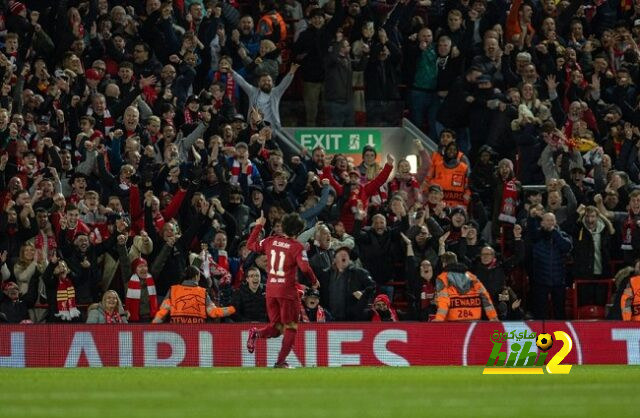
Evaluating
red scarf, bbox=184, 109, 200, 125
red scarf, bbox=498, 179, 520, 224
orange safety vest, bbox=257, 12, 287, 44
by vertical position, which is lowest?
red scarf, bbox=498, 179, 520, 224

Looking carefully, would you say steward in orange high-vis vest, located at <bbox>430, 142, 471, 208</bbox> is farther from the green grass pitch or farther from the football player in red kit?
the green grass pitch

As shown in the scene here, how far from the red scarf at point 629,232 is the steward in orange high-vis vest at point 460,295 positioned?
3.02 m

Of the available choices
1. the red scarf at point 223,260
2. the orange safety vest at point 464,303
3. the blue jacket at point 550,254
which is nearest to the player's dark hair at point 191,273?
the red scarf at point 223,260

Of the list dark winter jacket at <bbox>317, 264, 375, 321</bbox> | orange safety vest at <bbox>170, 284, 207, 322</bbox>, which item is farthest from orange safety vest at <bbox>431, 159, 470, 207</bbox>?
orange safety vest at <bbox>170, 284, 207, 322</bbox>

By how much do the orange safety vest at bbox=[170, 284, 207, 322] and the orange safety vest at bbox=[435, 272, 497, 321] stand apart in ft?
10.5

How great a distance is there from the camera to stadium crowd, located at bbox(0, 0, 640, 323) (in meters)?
21.2

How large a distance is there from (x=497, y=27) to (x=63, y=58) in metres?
7.42

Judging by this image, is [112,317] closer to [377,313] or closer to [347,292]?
[347,292]

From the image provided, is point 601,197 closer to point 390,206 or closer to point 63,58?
point 390,206

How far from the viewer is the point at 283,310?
17375mm

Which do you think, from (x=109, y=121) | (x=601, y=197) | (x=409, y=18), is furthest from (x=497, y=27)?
(x=109, y=121)

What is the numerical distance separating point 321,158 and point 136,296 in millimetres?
4044

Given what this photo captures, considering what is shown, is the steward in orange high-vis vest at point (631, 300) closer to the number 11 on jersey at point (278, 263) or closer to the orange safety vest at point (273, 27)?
the number 11 on jersey at point (278, 263)

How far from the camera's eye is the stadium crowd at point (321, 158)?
2123cm
